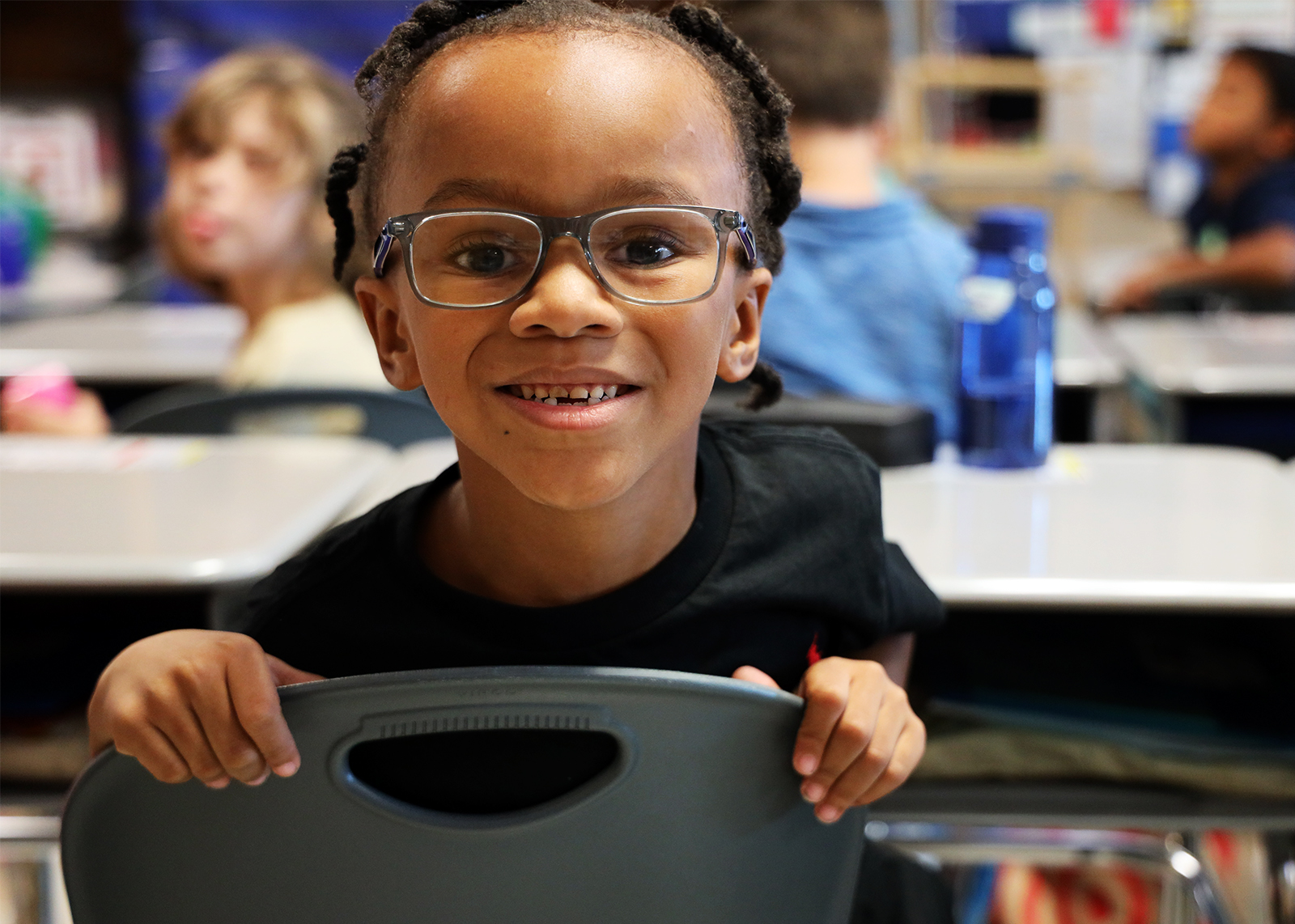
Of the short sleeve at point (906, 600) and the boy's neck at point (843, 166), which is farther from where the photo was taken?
the boy's neck at point (843, 166)

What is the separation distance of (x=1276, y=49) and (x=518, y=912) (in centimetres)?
403

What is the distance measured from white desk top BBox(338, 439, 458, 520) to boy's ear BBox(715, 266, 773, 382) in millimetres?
198

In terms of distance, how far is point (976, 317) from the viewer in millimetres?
1480

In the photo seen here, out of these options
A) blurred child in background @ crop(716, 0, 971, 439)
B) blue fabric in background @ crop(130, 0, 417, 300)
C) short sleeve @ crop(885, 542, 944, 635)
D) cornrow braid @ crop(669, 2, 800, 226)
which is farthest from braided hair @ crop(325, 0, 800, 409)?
blue fabric in background @ crop(130, 0, 417, 300)

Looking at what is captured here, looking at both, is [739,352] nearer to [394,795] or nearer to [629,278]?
[629,278]

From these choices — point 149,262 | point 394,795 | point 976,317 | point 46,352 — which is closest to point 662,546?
point 394,795

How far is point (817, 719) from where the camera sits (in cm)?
71

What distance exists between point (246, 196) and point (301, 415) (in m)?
0.45

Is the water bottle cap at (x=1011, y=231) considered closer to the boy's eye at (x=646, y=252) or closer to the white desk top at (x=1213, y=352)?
the white desk top at (x=1213, y=352)

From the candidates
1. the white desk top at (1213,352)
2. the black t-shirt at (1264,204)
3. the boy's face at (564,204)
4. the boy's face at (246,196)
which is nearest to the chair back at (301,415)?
the boy's face at (246,196)

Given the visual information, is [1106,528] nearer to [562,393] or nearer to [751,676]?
[751,676]

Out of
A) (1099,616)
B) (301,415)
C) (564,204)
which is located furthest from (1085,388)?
(564,204)

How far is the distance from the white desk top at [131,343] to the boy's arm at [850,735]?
6.40ft

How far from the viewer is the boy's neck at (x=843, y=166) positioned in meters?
1.74
